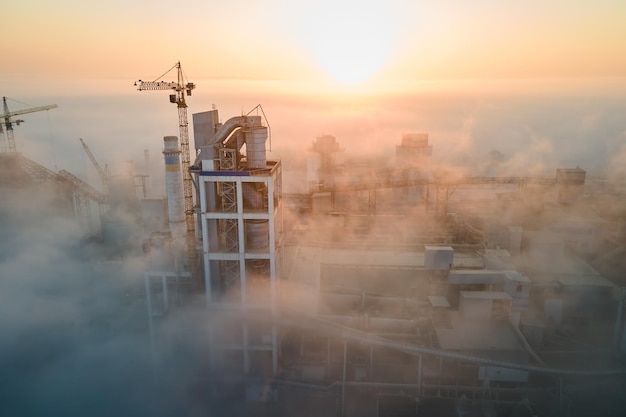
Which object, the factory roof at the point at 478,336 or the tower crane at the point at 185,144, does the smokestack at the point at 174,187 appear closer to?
the tower crane at the point at 185,144

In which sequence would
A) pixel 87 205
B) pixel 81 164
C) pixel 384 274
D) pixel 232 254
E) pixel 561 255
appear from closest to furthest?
pixel 232 254
pixel 384 274
pixel 561 255
pixel 87 205
pixel 81 164

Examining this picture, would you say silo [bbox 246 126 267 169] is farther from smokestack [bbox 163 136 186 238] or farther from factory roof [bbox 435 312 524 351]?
factory roof [bbox 435 312 524 351]

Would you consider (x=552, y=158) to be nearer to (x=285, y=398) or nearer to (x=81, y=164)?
(x=285, y=398)

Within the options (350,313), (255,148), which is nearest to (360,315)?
(350,313)

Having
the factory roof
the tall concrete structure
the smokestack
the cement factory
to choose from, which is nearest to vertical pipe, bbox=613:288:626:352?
the cement factory

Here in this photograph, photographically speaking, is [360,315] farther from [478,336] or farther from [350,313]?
[478,336]

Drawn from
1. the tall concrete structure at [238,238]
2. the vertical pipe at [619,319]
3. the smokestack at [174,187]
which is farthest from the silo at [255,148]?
the vertical pipe at [619,319]

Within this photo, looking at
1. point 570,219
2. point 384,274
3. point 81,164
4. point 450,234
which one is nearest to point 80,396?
point 384,274
